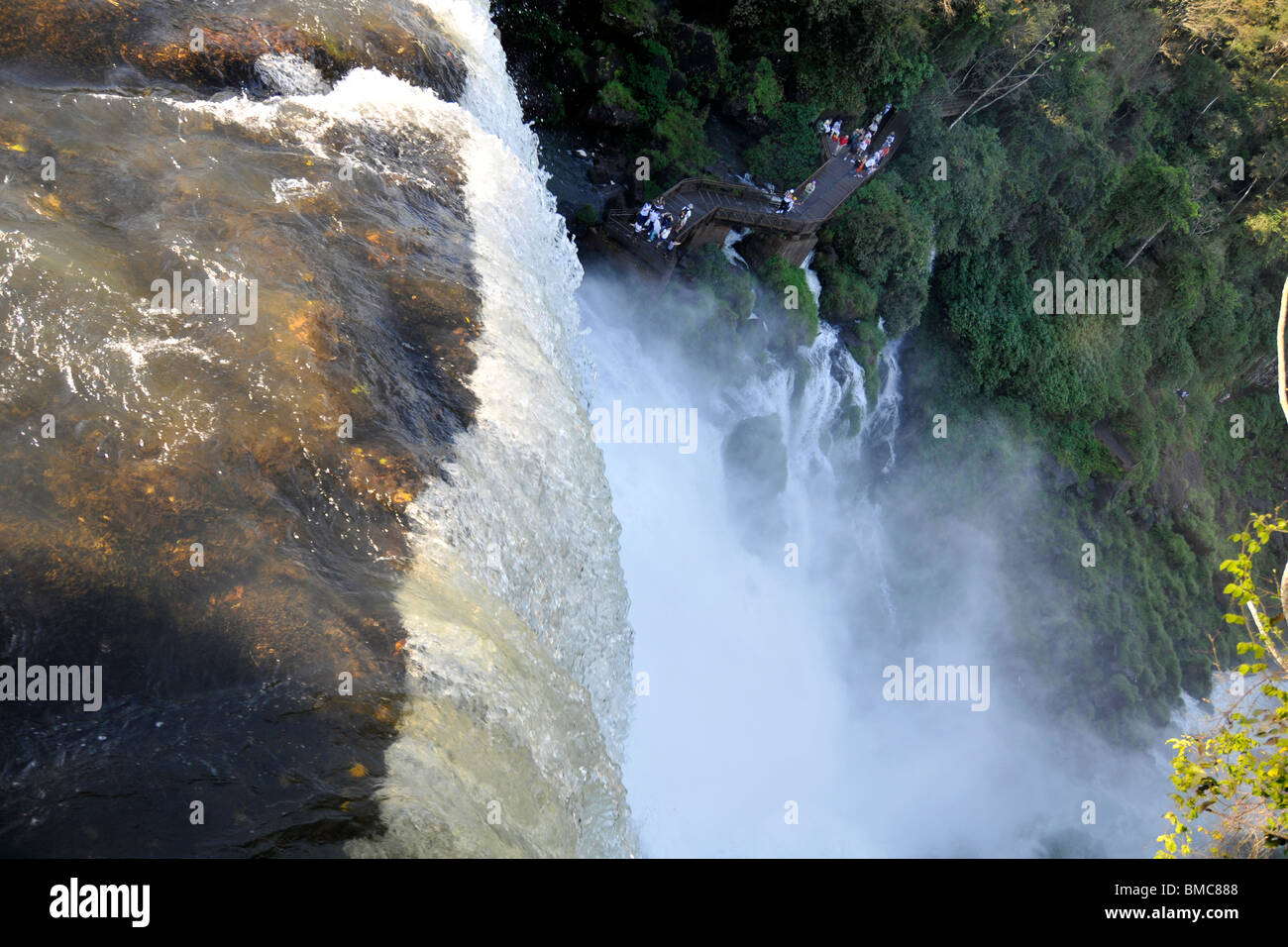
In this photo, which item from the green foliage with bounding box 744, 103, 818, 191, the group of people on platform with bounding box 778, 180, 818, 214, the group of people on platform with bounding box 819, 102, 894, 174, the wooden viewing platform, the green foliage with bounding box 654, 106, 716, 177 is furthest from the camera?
the group of people on platform with bounding box 819, 102, 894, 174

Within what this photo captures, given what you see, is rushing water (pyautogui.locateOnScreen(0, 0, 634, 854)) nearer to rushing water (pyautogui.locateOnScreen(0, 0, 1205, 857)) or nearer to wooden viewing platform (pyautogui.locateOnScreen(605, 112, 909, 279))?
rushing water (pyautogui.locateOnScreen(0, 0, 1205, 857))

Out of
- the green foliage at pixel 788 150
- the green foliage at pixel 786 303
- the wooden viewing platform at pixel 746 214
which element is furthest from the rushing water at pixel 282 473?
the green foliage at pixel 788 150

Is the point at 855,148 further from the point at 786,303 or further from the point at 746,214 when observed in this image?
the point at 786,303

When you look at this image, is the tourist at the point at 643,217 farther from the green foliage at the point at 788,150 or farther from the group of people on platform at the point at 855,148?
the green foliage at the point at 788,150

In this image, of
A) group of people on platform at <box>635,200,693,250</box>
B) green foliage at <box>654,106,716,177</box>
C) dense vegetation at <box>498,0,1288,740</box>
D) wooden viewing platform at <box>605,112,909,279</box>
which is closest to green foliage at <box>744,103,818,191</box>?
dense vegetation at <box>498,0,1288,740</box>

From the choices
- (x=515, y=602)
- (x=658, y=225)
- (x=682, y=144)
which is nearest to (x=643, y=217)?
(x=658, y=225)

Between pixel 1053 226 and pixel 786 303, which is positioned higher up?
pixel 1053 226
